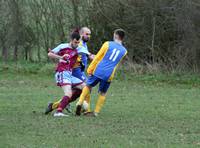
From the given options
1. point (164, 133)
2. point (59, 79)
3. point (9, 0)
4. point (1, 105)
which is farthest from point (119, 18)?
point (164, 133)

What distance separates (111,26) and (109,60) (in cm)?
1482

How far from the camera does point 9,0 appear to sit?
29.1 metres

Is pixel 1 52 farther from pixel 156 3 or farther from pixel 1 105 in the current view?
pixel 1 105

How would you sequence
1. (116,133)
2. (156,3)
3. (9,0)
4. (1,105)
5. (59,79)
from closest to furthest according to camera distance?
(116,133)
(59,79)
(1,105)
(156,3)
(9,0)

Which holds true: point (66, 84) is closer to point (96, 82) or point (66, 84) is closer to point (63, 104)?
point (63, 104)

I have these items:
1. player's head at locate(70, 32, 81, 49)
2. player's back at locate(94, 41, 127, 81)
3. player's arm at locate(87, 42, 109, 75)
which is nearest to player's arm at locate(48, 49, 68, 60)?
player's head at locate(70, 32, 81, 49)

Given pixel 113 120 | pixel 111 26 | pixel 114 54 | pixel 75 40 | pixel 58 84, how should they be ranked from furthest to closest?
pixel 111 26, pixel 58 84, pixel 75 40, pixel 114 54, pixel 113 120

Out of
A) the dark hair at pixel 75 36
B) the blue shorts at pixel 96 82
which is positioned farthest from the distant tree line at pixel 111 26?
the dark hair at pixel 75 36

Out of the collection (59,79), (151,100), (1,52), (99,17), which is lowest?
(1,52)

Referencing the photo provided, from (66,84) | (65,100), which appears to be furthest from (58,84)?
(65,100)

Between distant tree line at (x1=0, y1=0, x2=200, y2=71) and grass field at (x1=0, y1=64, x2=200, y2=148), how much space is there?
10.6 feet

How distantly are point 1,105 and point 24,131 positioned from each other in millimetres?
4620

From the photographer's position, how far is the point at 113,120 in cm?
1154

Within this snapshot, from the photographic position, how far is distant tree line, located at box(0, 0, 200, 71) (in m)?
23.6
